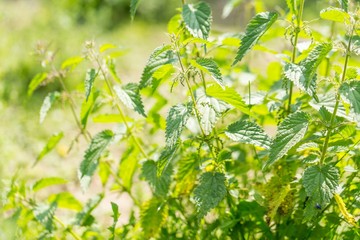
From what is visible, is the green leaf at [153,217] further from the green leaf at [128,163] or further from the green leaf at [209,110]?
the green leaf at [209,110]

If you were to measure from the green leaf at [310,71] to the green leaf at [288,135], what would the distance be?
0.34 feet

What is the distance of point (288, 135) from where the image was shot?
1.61 m

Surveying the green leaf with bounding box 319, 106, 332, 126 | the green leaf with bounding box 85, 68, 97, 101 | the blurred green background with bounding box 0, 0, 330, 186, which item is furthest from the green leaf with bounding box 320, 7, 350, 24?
the blurred green background with bounding box 0, 0, 330, 186

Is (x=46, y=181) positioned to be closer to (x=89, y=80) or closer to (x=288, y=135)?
(x=89, y=80)

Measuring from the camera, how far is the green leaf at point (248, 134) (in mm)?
1693

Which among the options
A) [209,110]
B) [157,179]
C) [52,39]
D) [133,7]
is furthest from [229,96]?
[52,39]

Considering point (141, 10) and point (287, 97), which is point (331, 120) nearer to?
point (287, 97)

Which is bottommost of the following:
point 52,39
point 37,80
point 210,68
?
point 210,68

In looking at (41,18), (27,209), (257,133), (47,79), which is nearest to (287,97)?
(257,133)

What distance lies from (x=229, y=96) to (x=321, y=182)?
1.20 ft

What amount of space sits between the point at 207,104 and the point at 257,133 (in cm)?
18

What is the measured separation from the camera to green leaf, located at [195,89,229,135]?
1.65 m

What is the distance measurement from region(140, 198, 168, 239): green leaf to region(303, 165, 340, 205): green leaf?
65cm

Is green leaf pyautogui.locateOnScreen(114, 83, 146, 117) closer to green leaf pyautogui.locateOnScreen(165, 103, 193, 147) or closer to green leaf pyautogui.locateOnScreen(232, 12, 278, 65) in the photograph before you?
green leaf pyautogui.locateOnScreen(165, 103, 193, 147)
